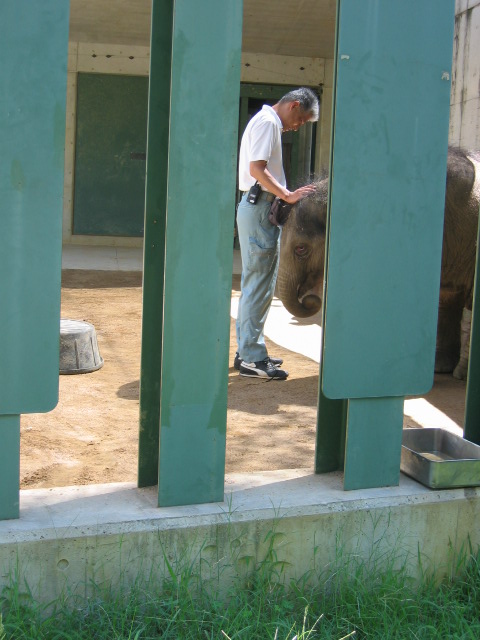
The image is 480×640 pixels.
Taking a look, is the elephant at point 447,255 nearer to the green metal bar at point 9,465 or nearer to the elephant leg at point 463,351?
the elephant leg at point 463,351

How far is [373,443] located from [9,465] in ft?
4.11

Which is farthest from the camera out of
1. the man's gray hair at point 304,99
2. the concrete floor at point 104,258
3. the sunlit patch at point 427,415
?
the concrete floor at point 104,258

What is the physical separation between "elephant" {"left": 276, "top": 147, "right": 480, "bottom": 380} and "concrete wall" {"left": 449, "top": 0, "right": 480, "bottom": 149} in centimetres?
380

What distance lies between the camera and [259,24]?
1412 cm

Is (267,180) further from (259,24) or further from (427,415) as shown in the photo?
(259,24)

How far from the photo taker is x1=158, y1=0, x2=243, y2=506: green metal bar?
8.56ft

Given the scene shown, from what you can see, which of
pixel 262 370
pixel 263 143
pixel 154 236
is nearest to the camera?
pixel 154 236

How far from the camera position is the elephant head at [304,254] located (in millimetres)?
6168

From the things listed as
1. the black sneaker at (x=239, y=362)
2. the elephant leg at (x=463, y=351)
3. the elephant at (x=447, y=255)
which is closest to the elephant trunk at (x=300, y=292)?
the elephant at (x=447, y=255)

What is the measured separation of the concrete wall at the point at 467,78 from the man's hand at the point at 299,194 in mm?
4388

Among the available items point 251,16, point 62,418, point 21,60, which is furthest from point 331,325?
point 251,16

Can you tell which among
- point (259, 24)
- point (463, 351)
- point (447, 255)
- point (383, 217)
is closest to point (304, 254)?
point (447, 255)

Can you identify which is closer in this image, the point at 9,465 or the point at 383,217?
the point at 9,465

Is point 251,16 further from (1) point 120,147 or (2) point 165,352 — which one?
(2) point 165,352
